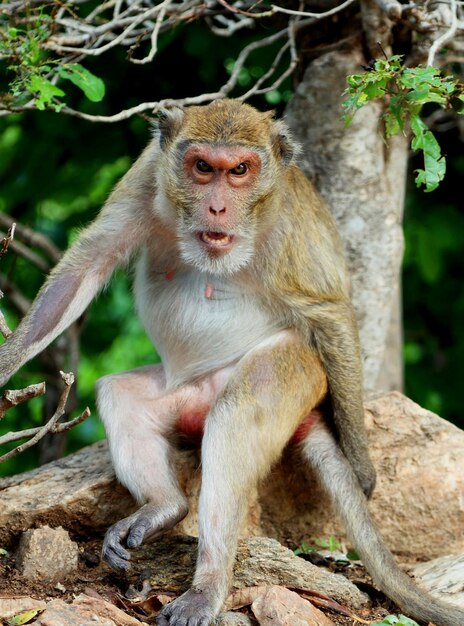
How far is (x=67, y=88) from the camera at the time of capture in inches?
288

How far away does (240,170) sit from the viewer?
516 centimetres

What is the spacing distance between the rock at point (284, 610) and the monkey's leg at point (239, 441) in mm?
223

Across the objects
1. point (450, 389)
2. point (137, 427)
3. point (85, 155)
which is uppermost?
point (85, 155)

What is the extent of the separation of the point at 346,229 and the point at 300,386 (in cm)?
188

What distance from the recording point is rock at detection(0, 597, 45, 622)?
13.5 feet

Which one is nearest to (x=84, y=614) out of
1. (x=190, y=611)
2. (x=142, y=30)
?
(x=190, y=611)

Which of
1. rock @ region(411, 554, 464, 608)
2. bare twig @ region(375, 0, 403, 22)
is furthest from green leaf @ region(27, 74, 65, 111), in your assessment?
rock @ region(411, 554, 464, 608)

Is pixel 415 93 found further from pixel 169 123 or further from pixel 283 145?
pixel 169 123

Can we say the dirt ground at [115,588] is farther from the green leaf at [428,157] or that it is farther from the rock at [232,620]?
the green leaf at [428,157]

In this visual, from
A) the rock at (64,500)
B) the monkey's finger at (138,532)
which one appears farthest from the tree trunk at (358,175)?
the monkey's finger at (138,532)

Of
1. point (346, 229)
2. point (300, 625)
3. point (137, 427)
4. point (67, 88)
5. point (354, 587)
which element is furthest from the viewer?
point (67, 88)

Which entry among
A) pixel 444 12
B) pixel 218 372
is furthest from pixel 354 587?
pixel 444 12

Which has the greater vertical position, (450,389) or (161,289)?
(161,289)

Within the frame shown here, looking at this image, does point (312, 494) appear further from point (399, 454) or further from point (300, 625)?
point (300, 625)
